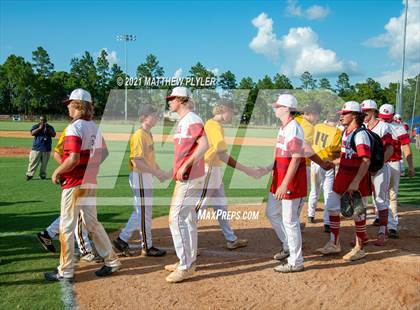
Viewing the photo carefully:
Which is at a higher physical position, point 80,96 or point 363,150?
point 80,96

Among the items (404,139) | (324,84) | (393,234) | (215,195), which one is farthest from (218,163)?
(324,84)

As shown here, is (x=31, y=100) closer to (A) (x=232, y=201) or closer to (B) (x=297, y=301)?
(A) (x=232, y=201)

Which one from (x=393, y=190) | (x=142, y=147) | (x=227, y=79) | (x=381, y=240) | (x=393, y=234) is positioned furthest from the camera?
(x=227, y=79)

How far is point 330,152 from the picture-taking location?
7.50m

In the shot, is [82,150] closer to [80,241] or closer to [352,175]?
[80,241]

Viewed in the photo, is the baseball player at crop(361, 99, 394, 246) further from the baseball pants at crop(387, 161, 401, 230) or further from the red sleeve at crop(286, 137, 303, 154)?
the red sleeve at crop(286, 137, 303, 154)

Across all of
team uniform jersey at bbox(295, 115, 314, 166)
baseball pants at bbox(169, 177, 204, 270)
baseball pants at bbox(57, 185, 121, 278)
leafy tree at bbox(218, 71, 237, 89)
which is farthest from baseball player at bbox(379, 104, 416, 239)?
leafy tree at bbox(218, 71, 237, 89)

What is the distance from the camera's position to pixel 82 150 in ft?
16.8

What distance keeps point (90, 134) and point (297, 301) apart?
313 cm

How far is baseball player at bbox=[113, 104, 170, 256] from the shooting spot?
5.99 m

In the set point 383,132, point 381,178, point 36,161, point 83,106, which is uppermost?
point 83,106

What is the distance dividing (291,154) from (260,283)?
65.4 inches

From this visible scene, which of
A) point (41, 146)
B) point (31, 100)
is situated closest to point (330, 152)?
point (41, 146)

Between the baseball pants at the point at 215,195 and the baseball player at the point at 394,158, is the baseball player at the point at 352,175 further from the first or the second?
the baseball player at the point at 394,158
